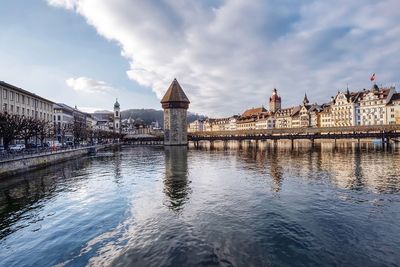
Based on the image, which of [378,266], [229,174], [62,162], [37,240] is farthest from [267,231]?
[62,162]

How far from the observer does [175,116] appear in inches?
3760

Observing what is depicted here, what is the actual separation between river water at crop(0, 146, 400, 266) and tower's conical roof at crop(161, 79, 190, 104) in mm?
73436

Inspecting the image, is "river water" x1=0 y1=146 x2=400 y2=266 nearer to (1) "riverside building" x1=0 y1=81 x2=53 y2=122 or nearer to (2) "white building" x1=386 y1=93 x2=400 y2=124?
(1) "riverside building" x1=0 y1=81 x2=53 y2=122

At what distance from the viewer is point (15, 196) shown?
65.6ft

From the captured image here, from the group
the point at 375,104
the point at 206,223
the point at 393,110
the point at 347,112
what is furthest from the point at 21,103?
the point at 393,110

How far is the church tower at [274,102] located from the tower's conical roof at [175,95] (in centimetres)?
7777

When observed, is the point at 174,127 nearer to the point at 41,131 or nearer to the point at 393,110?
the point at 41,131

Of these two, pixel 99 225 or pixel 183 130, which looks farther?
pixel 183 130

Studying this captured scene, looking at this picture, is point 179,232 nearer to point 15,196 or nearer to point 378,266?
point 378,266

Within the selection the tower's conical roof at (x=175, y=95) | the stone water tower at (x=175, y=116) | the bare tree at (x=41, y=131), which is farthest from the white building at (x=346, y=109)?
the bare tree at (x=41, y=131)

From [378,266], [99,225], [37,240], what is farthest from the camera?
[99,225]

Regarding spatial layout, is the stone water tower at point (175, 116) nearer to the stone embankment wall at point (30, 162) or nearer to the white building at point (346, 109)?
the stone embankment wall at point (30, 162)

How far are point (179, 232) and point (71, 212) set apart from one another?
7.34 metres

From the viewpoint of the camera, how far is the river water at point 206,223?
967cm
